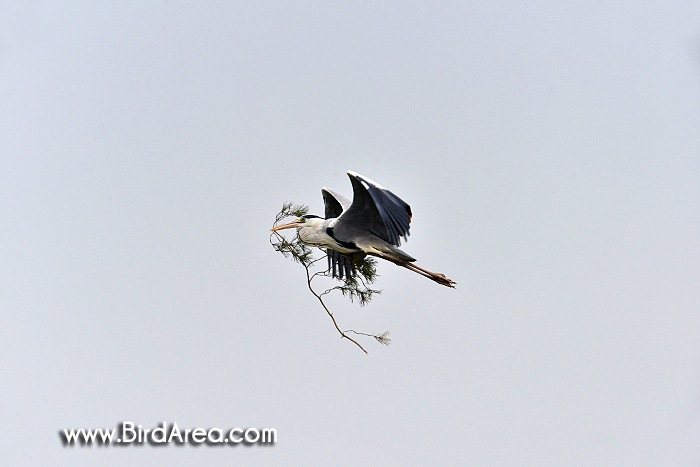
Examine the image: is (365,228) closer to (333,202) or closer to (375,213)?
(375,213)

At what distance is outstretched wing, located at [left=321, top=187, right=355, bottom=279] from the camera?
Result: 14.5 m

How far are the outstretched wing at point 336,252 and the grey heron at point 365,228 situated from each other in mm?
13

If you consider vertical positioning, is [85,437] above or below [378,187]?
below

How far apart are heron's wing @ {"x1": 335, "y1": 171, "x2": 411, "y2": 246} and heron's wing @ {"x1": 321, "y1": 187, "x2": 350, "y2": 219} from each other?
102 cm

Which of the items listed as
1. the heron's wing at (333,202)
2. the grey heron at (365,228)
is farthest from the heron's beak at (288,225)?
the heron's wing at (333,202)

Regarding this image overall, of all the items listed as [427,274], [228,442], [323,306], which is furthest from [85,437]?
[427,274]

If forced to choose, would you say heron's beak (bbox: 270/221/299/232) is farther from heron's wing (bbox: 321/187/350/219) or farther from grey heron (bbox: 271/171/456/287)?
heron's wing (bbox: 321/187/350/219)

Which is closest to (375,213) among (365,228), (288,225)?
(365,228)

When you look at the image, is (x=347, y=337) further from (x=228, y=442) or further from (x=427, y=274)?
(x=228, y=442)

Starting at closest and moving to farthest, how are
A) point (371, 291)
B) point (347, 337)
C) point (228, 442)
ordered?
point (347, 337) → point (371, 291) → point (228, 442)

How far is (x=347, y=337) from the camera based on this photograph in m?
13.0

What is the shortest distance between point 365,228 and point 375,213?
324mm

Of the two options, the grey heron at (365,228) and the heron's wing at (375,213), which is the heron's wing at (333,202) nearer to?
the grey heron at (365,228)

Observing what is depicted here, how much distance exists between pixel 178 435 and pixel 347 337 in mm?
3228
